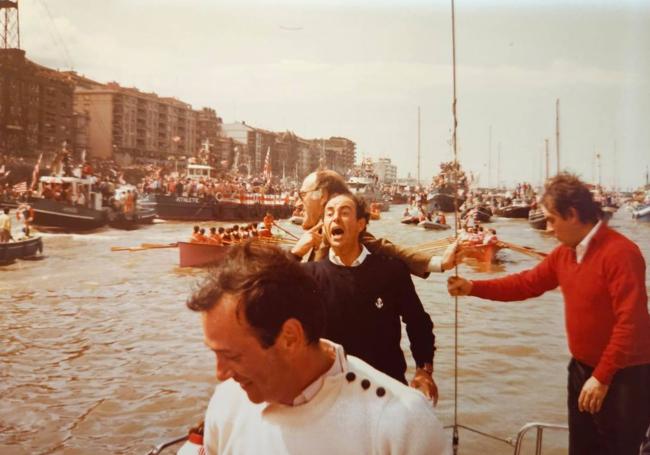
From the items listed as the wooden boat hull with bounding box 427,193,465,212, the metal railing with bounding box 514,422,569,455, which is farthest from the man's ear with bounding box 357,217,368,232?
the wooden boat hull with bounding box 427,193,465,212

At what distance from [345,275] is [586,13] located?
2.43 meters

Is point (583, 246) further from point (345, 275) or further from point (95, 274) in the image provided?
point (95, 274)

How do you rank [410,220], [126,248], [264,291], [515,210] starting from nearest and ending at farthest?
1. [264,291]
2. [515,210]
3. [126,248]
4. [410,220]

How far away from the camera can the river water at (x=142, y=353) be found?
3477 millimetres

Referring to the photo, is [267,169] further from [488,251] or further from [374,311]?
[374,311]

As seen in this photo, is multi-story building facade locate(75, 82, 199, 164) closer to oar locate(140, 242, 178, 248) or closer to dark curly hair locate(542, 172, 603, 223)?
oar locate(140, 242, 178, 248)

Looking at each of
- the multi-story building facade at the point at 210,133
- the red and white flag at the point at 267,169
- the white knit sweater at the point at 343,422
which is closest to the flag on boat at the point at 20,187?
the multi-story building facade at the point at 210,133

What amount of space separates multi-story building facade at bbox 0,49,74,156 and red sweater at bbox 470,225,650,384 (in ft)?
10.8

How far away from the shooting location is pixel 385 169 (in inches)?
172

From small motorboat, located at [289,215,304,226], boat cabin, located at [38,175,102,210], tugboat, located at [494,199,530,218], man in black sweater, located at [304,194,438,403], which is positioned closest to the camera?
man in black sweater, located at [304,194,438,403]

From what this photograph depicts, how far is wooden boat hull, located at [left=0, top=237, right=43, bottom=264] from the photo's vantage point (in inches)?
174

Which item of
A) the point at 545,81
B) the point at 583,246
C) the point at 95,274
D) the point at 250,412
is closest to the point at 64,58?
the point at 95,274

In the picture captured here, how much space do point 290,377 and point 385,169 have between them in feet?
12.1

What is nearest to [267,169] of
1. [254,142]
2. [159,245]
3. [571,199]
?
[254,142]
